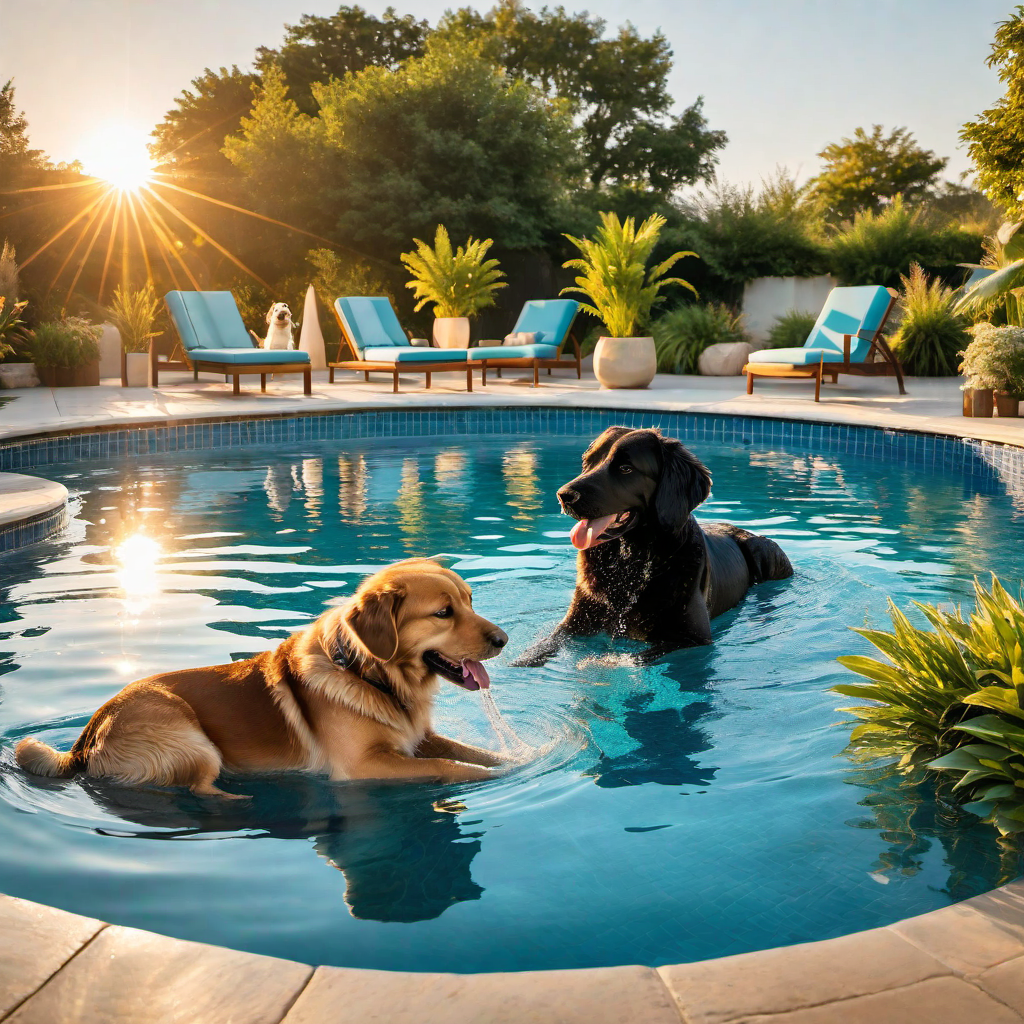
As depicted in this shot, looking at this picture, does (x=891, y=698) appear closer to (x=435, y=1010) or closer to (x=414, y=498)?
(x=435, y=1010)

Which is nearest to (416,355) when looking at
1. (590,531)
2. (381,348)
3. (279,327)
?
(381,348)

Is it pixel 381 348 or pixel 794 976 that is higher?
pixel 381 348

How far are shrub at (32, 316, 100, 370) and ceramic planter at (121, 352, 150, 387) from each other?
0.54 meters

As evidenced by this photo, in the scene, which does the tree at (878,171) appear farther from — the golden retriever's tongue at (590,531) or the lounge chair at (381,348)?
the golden retriever's tongue at (590,531)

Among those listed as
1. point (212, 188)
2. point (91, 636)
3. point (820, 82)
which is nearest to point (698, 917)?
point (91, 636)

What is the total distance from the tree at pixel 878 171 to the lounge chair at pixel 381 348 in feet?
96.2

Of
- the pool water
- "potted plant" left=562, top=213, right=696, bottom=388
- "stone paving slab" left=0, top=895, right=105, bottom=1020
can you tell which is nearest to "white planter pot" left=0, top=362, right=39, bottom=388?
"potted plant" left=562, top=213, right=696, bottom=388

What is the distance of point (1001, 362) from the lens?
11281mm

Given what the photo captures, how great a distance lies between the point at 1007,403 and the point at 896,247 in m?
11.1

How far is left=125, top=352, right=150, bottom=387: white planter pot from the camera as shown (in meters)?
16.4

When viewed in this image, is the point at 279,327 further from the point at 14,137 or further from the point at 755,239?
the point at 14,137

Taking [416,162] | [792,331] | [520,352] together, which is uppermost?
[416,162]

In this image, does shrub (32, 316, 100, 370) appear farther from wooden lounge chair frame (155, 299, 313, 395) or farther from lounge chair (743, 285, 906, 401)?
lounge chair (743, 285, 906, 401)

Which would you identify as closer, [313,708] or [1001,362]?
[313,708]
